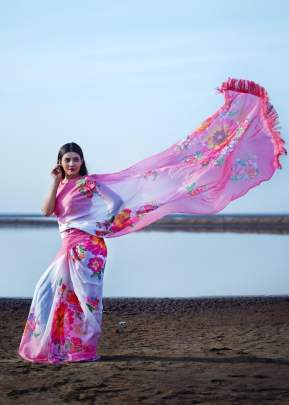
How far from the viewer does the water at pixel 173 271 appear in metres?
13.1

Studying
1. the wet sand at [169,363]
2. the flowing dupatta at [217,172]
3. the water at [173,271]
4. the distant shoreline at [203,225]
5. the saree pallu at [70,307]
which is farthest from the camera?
the distant shoreline at [203,225]

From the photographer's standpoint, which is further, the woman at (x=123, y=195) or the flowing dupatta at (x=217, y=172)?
the flowing dupatta at (x=217, y=172)

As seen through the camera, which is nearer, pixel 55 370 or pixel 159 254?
pixel 55 370

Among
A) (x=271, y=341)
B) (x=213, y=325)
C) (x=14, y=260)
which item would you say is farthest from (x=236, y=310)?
(x=14, y=260)

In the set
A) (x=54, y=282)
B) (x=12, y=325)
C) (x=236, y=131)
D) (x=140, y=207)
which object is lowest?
(x=12, y=325)

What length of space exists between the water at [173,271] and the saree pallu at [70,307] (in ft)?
18.3

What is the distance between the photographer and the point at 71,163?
685 cm

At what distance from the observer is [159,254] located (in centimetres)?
1981

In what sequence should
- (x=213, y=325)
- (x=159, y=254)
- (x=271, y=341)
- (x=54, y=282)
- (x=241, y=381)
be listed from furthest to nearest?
(x=159, y=254) < (x=213, y=325) < (x=271, y=341) < (x=54, y=282) < (x=241, y=381)

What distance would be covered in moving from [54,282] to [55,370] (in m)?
0.86

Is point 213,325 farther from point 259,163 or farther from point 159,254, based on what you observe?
point 159,254

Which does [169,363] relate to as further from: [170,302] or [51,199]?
[170,302]

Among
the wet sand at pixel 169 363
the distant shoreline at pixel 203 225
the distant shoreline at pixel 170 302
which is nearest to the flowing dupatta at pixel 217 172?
the wet sand at pixel 169 363

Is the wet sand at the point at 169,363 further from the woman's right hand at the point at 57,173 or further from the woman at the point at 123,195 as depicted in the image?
the woman's right hand at the point at 57,173
